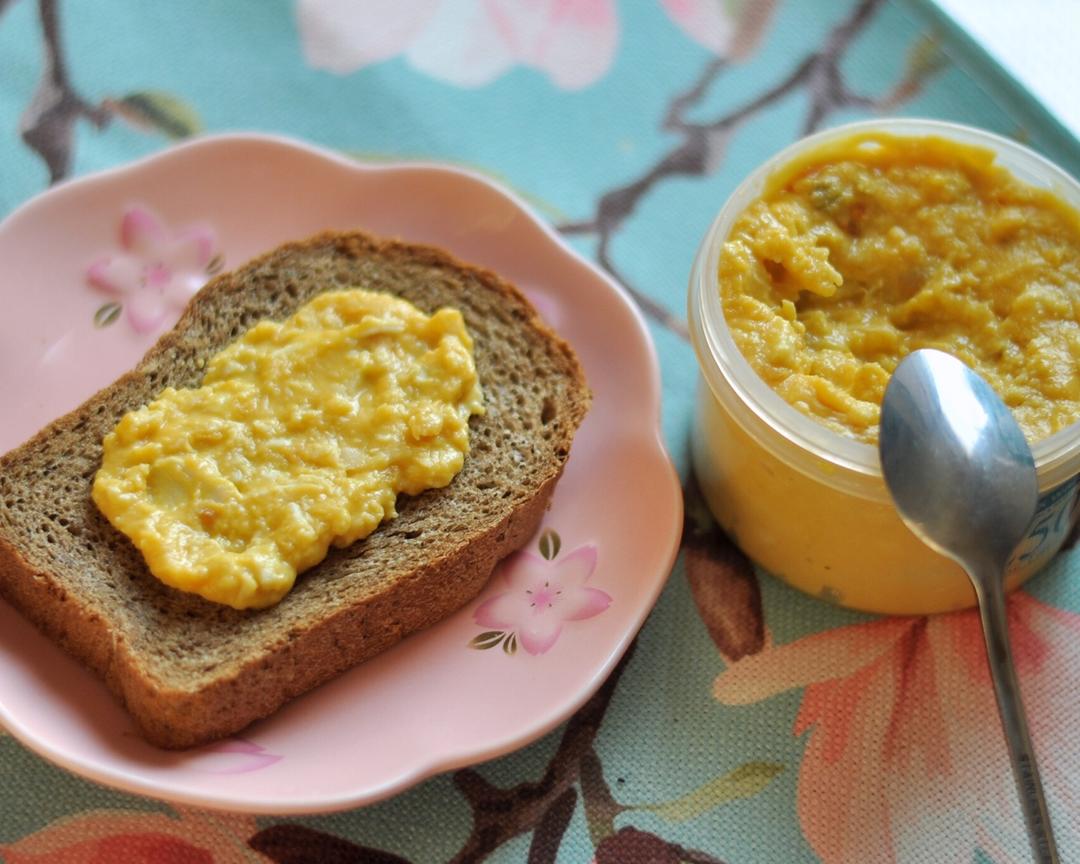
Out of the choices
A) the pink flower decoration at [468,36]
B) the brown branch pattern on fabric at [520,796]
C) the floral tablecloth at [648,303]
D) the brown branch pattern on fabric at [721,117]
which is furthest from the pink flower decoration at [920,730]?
the pink flower decoration at [468,36]

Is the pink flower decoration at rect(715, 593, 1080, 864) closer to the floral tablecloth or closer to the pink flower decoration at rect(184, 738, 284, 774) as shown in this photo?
the floral tablecloth

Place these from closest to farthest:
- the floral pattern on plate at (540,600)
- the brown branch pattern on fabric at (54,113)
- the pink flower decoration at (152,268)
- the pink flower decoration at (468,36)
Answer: the floral pattern on plate at (540,600)
the pink flower decoration at (152,268)
the brown branch pattern on fabric at (54,113)
the pink flower decoration at (468,36)

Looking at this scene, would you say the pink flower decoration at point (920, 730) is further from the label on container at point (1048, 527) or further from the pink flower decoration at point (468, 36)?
the pink flower decoration at point (468, 36)

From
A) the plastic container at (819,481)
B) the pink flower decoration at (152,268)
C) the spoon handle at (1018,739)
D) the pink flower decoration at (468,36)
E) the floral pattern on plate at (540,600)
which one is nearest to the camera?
the spoon handle at (1018,739)

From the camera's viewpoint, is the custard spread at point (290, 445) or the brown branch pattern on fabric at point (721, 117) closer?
the custard spread at point (290, 445)

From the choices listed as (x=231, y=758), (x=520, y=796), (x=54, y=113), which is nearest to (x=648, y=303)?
(x=520, y=796)

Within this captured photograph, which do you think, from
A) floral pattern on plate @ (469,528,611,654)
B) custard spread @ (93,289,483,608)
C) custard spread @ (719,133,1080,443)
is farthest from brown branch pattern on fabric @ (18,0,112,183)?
custard spread @ (719,133,1080,443)

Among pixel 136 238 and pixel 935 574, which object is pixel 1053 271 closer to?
pixel 935 574
